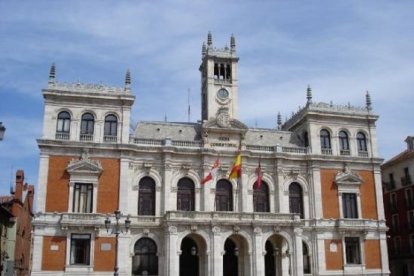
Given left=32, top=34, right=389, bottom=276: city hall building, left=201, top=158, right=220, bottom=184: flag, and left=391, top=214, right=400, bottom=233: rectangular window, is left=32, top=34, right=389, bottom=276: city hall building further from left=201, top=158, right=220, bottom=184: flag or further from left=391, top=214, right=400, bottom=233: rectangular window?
left=391, top=214, right=400, bottom=233: rectangular window

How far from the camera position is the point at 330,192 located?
47.8 metres

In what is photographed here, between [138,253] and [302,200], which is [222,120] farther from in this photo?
[138,253]

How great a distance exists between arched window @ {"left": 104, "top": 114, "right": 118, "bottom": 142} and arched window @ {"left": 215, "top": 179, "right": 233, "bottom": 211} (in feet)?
32.9

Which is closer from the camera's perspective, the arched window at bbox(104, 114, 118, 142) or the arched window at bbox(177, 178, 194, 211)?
the arched window at bbox(104, 114, 118, 142)

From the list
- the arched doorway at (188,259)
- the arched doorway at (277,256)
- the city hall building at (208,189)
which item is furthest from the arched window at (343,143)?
the arched doorway at (188,259)

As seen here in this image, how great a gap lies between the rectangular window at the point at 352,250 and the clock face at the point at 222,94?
16979mm

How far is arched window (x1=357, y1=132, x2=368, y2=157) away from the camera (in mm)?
49875

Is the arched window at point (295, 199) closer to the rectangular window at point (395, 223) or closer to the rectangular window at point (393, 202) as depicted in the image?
the rectangular window at point (395, 223)

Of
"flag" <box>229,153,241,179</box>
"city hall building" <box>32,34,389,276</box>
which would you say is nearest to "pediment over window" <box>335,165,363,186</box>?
"city hall building" <box>32,34,389,276</box>

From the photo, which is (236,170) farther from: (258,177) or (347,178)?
(347,178)

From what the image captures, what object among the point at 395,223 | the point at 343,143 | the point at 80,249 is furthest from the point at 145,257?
the point at 395,223

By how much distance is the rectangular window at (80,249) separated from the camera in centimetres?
4084

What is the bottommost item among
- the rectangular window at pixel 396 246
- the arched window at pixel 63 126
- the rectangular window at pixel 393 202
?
the rectangular window at pixel 396 246

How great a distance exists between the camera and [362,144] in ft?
165
